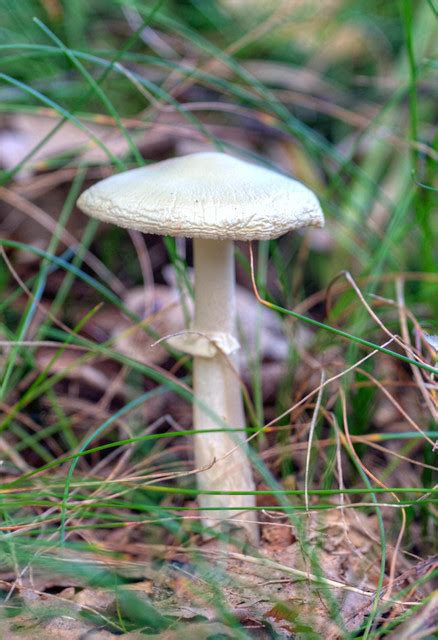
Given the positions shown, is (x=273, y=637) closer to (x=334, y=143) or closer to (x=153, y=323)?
(x=153, y=323)

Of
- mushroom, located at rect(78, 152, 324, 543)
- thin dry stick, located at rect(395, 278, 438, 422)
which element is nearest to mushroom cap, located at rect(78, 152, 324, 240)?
mushroom, located at rect(78, 152, 324, 543)

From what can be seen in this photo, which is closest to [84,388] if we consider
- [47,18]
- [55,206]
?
[55,206]

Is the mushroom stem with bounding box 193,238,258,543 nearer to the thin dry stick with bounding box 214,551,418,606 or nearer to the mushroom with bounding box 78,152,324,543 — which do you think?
the mushroom with bounding box 78,152,324,543

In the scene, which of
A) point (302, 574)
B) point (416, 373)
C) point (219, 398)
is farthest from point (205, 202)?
point (302, 574)

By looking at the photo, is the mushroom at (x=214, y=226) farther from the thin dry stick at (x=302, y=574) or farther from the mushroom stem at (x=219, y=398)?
the thin dry stick at (x=302, y=574)

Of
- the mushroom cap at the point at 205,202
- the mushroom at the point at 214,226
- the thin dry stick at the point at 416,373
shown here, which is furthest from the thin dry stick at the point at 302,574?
the mushroom cap at the point at 205,202
